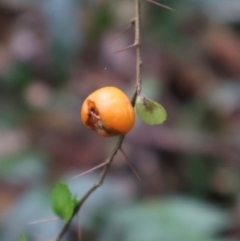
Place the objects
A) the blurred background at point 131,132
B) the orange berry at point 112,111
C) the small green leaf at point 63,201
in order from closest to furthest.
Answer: the orange berry at point 112,111 → the small green leaf at point 63,201 → the blurred background at point 131,132

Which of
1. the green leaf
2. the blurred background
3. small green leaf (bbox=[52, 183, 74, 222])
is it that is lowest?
the blurred background

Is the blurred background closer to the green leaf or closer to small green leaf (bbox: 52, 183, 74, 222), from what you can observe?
small green leaf (bbox: 52, 183, 74, 222)

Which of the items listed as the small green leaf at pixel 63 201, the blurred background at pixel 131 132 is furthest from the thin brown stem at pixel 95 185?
the blurred background at pixel 131 132

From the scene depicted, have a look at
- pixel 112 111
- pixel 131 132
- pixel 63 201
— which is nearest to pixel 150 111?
pixel 112 111

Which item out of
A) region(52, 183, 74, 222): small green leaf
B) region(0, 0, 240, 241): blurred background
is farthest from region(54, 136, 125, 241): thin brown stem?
region(0, 0, 240, 241): blurred background

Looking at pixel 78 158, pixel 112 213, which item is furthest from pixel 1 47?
pixel 112 213

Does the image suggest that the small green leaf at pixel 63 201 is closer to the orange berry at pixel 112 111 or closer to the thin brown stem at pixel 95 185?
the thin brown stem at pixel 95 185

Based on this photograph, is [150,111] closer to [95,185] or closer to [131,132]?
[95,185]
